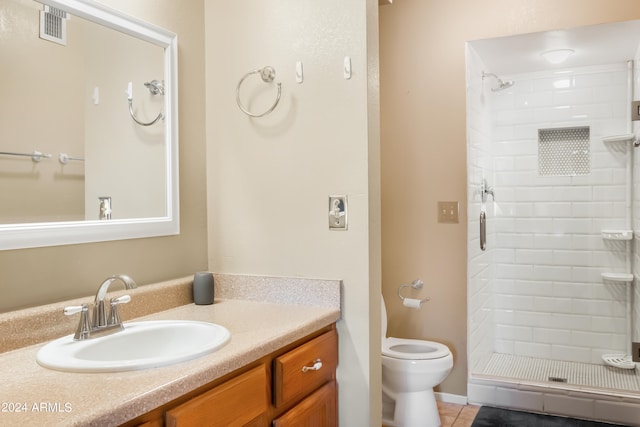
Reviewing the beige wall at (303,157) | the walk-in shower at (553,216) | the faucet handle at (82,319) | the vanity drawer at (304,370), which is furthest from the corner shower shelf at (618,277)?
the faucet handle at (82,319)

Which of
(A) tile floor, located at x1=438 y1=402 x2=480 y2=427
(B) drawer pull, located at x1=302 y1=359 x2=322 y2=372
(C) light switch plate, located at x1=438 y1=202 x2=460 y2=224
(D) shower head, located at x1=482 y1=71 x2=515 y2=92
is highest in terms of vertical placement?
(D) shower head, located at x1=482 y1=71 x2=515 y2=92

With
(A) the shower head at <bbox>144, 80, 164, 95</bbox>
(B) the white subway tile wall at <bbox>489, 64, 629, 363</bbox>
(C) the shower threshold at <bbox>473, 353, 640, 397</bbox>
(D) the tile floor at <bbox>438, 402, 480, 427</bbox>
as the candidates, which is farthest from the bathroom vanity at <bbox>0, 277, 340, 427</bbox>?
(B) the white subway tile wall at <bbox>489, 64, 629, 363</bbox>

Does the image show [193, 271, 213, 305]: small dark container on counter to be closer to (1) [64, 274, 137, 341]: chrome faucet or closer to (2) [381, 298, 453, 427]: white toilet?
(1) [64, 274, 137, 341]: chrome faucet

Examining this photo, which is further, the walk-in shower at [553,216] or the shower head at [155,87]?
the walk-in shower at [553,216]

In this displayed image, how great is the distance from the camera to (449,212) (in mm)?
3041

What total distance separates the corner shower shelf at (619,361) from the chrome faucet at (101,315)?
10.5 feet

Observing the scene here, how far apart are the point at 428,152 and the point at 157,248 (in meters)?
1.79

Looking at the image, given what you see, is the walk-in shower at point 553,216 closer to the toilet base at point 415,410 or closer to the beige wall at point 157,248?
the toilet base at point 415,410

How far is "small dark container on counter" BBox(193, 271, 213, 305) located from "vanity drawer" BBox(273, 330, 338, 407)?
1.58 ft

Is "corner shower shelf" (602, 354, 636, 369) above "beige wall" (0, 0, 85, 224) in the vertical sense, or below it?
below

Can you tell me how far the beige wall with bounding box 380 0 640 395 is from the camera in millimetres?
3014

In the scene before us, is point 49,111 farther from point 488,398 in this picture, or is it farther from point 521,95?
point 521,95

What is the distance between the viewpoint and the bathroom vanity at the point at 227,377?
99cm

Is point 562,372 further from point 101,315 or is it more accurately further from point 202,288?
point 101,315
